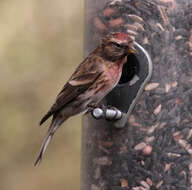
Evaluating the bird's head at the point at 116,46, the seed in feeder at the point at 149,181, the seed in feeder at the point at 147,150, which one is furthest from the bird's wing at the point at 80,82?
the seed in feeder at the point at 149,181

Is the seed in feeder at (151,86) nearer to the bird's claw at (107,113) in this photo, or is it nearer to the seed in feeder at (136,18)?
the bird's claw at (107,113)

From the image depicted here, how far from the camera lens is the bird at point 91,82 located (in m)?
5.08

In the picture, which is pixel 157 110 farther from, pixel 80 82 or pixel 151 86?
pixel 80 82

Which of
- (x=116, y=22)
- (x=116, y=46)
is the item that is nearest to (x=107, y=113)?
(x=116, y=46)

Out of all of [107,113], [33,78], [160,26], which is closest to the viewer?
[107,113]

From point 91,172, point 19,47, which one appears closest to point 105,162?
point 91,172

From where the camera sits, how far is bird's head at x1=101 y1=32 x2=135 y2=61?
4922 millimetres

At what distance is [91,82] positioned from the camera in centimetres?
520

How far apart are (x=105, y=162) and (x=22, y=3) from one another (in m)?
4.46

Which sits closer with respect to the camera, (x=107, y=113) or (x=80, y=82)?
(x=107, y=113)

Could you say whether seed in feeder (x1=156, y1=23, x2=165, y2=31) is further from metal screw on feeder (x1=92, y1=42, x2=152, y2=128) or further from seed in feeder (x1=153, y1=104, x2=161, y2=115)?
seed in feeder (x1=153, y1=104, x2=161, y2=115)

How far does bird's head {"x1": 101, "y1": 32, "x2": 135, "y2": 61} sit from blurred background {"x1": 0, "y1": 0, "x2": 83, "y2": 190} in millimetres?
3950

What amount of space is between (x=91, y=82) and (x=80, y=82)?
91mm

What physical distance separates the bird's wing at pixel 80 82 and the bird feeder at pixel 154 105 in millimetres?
264
